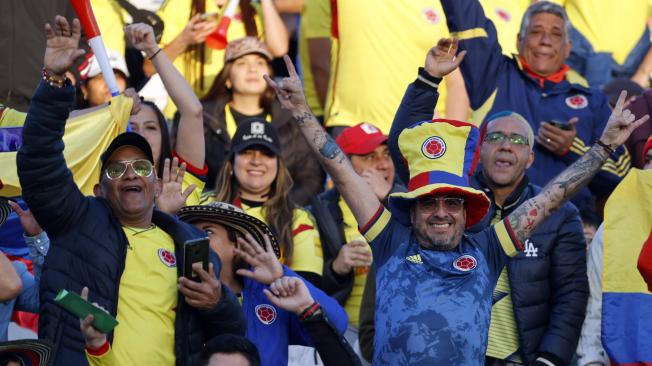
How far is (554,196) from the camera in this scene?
689cm

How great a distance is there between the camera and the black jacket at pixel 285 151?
9.48 metres

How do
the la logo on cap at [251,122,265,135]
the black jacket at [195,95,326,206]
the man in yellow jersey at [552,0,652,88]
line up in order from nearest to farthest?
the la logo on cap at [251,122,265,135] → the black jacket at [195,95,326,206] → the man in yellow jersey at [552,0,652,88]

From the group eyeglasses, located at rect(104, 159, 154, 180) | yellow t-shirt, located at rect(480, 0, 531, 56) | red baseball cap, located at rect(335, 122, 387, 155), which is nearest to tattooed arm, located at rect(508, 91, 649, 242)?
eyeglasses, located at rect(104, 159, 154, 180)

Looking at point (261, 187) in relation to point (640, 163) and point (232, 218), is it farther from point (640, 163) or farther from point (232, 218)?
point (640, 163)

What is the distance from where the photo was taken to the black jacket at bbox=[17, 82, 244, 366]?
6164 millimetres

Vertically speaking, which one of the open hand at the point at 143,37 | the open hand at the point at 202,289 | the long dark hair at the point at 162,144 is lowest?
the open hand at the point at 202,289

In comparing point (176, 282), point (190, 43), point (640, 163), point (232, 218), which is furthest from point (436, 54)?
point (190, 43)

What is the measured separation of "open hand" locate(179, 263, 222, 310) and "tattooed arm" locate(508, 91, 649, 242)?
4.77ft

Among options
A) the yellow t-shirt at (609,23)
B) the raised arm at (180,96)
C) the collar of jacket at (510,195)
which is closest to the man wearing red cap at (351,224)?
the collar of jacket at (510,195)

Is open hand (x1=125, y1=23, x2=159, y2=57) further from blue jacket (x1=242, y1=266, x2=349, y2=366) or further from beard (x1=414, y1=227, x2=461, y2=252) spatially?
beard (x1=414, y1=227, x2=461, y2=252)

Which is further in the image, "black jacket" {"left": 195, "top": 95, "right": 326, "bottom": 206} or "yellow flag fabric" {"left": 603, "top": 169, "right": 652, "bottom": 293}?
"black jacket" {"left": 195, "top": 95, "right": 326, "bottom": 206}

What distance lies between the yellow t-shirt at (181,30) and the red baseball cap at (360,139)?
5.71ft

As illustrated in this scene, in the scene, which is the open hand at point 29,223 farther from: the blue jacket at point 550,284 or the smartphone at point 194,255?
the blue jacket at point 550,284

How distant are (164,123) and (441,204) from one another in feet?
7.72
